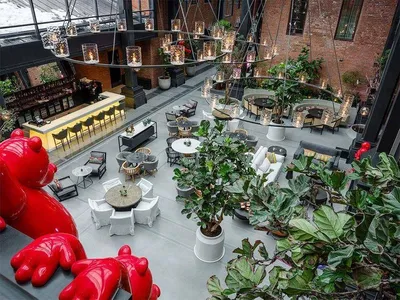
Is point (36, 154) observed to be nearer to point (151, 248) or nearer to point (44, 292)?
point (44, 292)

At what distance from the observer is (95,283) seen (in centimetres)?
113

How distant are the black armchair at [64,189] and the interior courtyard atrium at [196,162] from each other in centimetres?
5

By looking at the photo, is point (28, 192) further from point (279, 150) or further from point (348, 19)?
point (348, 19)

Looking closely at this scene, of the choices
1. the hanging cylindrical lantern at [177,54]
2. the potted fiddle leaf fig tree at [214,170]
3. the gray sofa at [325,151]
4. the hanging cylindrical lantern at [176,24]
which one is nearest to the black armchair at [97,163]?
the hanging cylindrical lantern at [176,24]

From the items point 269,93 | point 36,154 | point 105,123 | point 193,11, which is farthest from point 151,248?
point 193,11

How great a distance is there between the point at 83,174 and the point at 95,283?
7.55 meters

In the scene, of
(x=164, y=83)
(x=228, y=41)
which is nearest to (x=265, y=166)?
(x=228, y=41)

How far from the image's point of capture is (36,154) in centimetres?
202

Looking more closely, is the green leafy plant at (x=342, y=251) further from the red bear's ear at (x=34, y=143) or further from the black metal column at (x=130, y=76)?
the black metal column at (x=130, y=76)

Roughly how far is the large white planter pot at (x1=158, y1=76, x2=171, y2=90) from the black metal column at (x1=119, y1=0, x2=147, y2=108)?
186 cm

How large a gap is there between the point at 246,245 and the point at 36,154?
1540 mm

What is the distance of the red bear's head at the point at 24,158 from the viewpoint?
1952 millimetres

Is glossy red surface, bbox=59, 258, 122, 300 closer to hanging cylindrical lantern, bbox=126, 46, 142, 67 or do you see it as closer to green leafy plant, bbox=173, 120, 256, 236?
green leafy plant, bbox=173, 120, 256, 236

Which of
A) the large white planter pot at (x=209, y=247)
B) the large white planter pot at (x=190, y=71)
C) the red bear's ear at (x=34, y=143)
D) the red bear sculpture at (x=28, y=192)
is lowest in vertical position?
the large white planter pot at (x=209, y=247)
